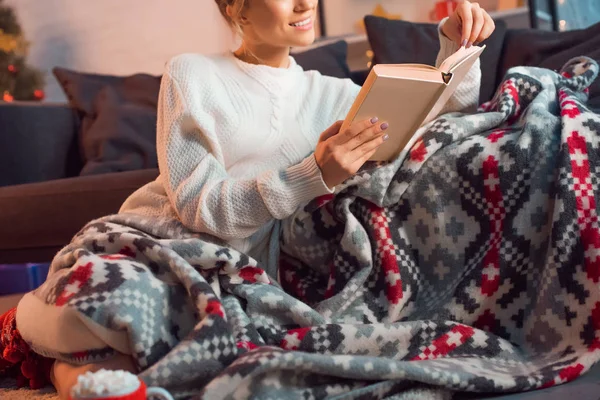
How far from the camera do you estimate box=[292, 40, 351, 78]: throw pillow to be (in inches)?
77.2

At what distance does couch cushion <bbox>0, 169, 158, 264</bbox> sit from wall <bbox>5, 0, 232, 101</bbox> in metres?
1.40

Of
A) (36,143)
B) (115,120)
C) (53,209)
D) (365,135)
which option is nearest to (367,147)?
(365,135)

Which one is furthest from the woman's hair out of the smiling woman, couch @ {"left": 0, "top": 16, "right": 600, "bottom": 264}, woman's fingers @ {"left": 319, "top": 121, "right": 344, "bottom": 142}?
couch @ {"left": 0, "top": 16, "right": 600, "bottom": 264}

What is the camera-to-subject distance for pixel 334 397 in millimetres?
759

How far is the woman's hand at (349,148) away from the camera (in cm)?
89

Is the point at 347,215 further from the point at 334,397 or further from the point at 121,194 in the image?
the point at 121,194

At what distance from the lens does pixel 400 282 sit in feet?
3.09

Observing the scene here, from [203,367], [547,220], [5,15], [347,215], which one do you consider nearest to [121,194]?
[347,215]

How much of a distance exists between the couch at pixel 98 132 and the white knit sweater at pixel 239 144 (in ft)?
1.68

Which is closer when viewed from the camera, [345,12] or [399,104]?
[399,104]

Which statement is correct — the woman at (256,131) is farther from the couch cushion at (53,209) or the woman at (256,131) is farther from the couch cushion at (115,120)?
the couch cushion at (115,120)

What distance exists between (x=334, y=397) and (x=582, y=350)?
33 cm

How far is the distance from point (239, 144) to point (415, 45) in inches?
33.9

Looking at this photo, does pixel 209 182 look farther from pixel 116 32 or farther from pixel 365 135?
pixel 116 32
